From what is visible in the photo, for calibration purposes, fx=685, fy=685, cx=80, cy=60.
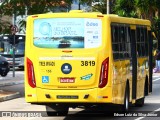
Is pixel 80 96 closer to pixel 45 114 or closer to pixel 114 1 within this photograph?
pixel 45 114

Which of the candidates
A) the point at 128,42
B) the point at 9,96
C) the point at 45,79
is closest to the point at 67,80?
the point at 45,79

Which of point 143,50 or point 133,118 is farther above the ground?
point 143,50

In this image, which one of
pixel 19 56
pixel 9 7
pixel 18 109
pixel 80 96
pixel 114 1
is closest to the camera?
pixel 80 96

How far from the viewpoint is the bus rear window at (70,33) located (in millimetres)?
16281

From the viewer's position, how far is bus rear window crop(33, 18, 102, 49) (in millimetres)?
16281

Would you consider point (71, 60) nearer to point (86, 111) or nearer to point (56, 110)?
point (56, 110)

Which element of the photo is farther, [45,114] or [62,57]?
[45,114]

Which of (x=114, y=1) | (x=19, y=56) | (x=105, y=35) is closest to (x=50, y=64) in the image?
(x=105, y=35)

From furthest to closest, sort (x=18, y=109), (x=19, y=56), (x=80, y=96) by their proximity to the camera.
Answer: (x=19, y=56) < (x=18, y=109) < (x=80, y=96)

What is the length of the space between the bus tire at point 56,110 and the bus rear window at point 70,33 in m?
1.61

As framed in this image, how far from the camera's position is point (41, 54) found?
16312mm

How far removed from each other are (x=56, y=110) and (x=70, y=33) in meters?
2.41

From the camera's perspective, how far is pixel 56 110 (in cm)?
1772

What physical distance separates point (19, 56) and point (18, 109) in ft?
104
